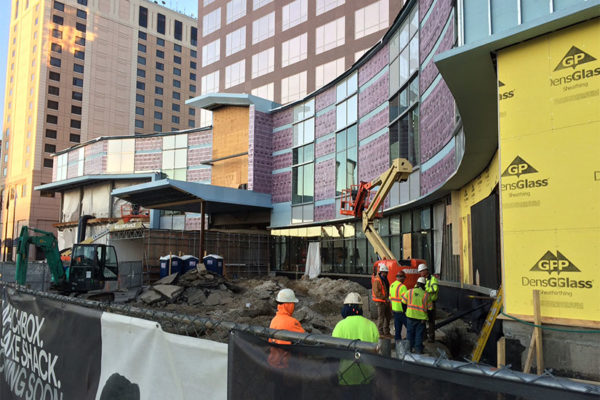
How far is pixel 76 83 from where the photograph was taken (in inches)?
3263

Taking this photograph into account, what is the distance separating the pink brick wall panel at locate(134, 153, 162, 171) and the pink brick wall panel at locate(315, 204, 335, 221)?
22.6 m

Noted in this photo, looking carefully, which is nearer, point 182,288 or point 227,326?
point 227,326

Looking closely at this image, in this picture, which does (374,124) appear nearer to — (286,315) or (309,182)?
(309,182)

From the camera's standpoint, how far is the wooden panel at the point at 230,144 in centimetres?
4066

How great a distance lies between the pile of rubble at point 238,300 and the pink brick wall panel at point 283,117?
14165mm

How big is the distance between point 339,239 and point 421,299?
2165 cm

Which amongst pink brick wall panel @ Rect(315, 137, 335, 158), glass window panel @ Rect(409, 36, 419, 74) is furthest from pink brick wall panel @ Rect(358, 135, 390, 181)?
glass window panel @ Rect(409, 36, 419, 74)

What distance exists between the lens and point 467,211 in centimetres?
1722

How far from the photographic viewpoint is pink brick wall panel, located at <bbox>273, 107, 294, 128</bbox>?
37.9 meters

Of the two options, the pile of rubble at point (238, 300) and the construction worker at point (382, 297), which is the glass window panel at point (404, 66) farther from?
the construction worker at point (382, 297)

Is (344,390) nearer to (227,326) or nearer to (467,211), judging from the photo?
(227,326)

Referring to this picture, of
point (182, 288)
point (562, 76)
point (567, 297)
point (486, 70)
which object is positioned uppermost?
point (486, 70)

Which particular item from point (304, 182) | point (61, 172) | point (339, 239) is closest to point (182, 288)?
point (339, 239)

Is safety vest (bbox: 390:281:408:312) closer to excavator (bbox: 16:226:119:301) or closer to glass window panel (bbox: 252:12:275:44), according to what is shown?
excavator (bbox: 16:226:119:301)
